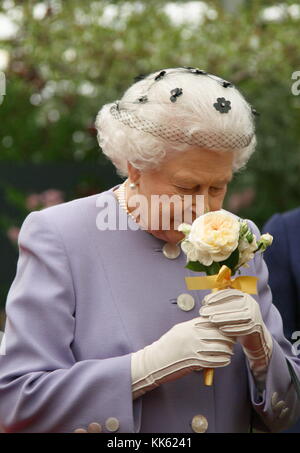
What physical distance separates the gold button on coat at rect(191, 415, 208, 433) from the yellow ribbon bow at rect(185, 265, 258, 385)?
0.51 feet

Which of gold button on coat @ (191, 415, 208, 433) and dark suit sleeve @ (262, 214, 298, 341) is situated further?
dark suit sleeve @ (262, 214, 298, 341)

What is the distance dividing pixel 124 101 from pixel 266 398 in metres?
1.01

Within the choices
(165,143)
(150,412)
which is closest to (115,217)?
(165,143)

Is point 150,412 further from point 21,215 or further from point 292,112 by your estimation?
point 292,112

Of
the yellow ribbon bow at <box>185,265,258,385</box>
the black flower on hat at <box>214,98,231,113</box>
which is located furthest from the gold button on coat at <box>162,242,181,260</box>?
the black flower on hat at <box>214,98,231,113</box>

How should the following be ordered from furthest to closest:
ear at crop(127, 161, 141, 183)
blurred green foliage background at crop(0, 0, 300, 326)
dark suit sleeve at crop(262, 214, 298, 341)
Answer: blurred green foliage background at crop(0, 0, 300, 326)
dark suit sleeve at crop(262, 214, 298, 341)
ear at crop(127, 161, 141, 183)

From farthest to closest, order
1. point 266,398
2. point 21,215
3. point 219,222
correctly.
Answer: point 21,215
point 266,398
point 219,222

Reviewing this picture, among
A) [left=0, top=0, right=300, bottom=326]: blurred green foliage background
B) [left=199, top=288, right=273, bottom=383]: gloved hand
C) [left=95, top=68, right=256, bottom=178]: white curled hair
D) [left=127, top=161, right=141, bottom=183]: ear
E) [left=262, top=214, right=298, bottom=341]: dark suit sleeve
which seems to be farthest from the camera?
[left=0, top=0, right=300, bottom=326]: blurred green foliage background

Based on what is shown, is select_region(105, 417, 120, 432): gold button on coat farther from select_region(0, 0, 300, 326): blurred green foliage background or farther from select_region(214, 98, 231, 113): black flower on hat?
select_region(0, 0, 300, 326): blurred green foliage background

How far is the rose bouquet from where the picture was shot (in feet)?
8.66

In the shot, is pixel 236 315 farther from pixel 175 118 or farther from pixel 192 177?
pixel 175 118

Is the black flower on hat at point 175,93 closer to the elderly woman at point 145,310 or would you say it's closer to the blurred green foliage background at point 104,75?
the elderly woman at point 145,310

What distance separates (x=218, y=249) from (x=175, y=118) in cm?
41
